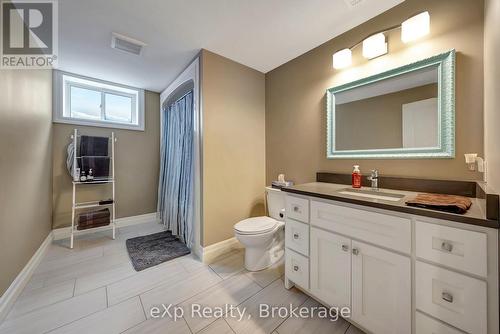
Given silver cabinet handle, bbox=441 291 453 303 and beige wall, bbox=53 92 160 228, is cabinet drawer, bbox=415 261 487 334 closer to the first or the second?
silver cabinet handle, bbox=441 291 453 303

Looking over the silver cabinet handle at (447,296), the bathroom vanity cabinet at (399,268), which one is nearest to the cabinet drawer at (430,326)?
the bathroom vanity cabinet at (399,268)

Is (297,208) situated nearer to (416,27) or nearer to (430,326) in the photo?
(430,326)

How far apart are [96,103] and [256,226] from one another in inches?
120

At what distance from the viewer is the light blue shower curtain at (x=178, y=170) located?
7.44ft

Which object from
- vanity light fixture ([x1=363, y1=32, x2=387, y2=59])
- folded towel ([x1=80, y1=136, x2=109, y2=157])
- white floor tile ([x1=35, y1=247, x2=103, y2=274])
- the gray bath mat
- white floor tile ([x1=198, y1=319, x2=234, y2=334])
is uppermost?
vanity light fixture ([x1=363, y1=32, x2=387, y2=59])

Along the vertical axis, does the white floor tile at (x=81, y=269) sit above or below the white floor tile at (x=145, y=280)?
above

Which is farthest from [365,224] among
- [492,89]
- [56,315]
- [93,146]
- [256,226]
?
[93,146]

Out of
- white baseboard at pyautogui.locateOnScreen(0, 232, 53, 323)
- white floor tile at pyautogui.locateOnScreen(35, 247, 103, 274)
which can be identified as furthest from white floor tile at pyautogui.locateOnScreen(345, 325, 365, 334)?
white floor tile at pyautogui.locateOnScreen(35, 247, 103, 274)

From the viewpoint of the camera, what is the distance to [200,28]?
66.5 inches

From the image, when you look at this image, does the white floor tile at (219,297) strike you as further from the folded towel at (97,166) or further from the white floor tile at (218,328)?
the folded towel at (97,166)

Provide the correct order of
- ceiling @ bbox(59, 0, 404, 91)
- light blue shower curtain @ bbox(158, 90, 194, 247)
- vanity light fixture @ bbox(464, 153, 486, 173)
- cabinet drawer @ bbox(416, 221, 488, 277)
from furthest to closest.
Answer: light blue shower curtain @ bbox(158, 90, 194, 247) → ceiling @ bbox(59, 0, 404, 91) → vanity light fixture @ bbox(464, 153, 486, 173) → cabinet drawer @ bbox(416, 221, 488, 277)

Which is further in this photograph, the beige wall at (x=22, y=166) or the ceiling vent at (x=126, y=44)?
the ceiling vent at (x=126, y=44)

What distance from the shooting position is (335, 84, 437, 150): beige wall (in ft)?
4.66

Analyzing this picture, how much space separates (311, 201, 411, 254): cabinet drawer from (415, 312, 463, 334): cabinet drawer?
0.98ft
